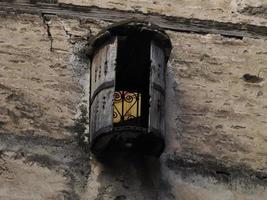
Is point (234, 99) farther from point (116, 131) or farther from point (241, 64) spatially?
point (116, 131)

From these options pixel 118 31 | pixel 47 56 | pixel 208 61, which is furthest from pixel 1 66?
pixel 208 61

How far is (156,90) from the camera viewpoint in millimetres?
4898

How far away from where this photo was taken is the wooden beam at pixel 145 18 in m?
5.46

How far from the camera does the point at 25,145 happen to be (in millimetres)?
4859

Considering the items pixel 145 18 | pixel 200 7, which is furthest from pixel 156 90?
pixel 200 7

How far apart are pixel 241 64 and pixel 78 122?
0.98 m

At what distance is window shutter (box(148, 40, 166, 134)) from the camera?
4.75 metres

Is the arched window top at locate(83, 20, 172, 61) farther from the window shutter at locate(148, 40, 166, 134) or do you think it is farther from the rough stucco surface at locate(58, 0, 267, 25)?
the rough stucco surface at locate(58, 0, 267, 25)

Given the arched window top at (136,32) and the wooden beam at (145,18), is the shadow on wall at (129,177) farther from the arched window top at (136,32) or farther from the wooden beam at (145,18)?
the wooden beam at (145,18)

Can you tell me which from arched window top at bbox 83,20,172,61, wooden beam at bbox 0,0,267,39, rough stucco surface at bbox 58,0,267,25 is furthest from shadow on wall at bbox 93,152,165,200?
rough stucco surface at bbox 58,0,267,25

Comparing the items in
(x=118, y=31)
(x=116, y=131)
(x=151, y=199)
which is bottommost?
(x=151, y=199)

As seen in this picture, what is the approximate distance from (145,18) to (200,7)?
34cm

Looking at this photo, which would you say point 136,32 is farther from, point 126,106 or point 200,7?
point 200,7

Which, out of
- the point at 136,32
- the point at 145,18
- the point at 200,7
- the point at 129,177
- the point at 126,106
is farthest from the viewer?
the point at 200,7
